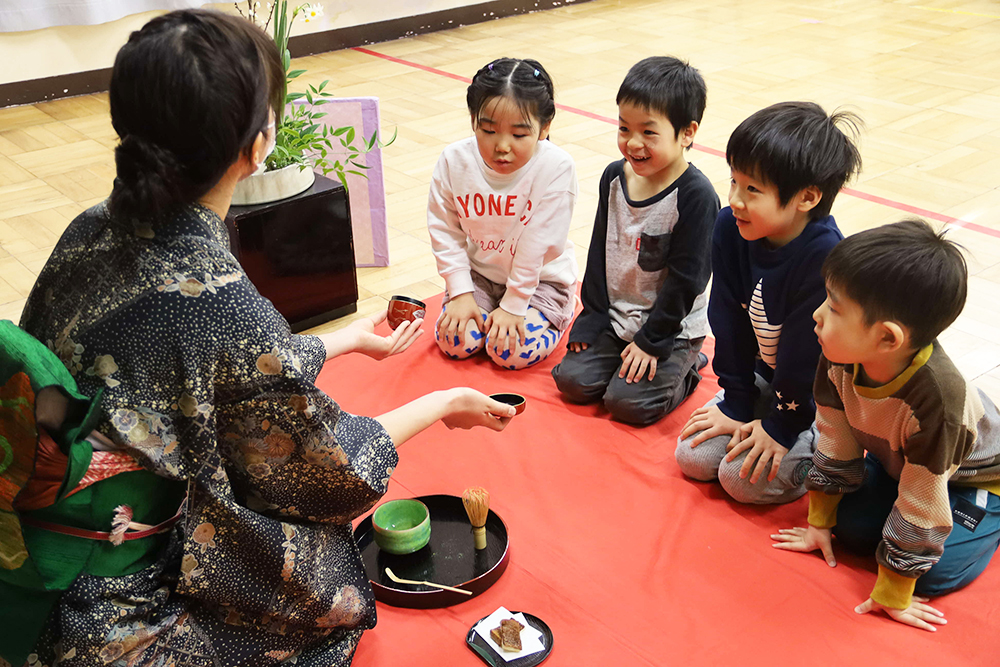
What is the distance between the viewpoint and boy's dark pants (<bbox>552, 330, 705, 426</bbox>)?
203cm

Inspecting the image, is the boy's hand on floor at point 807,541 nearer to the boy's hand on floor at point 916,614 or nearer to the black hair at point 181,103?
the boy's hand on floor at point 916,614

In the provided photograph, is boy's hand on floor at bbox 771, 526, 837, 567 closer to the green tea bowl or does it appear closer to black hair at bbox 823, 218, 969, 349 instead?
black hair at bbox 823, 218, 969, 349

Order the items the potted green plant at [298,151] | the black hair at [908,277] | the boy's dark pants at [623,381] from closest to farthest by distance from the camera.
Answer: the black hair at [908,277] → the boy's dark pants at [623,381] → the potted green plant at [298,151]

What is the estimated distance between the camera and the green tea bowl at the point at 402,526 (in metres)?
1.62

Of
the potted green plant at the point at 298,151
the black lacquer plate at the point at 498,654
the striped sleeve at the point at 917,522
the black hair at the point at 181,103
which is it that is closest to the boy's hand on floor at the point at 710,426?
the striped sleeve at the point at 917,522

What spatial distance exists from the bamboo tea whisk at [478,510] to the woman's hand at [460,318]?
67cm

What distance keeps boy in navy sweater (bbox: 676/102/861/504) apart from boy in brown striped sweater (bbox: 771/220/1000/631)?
4.7 inches

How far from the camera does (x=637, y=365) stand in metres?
2.05

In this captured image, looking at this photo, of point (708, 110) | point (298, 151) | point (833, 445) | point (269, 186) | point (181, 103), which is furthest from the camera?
point (708, 110)

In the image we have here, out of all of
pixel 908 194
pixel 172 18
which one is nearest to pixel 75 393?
pixel 172 18

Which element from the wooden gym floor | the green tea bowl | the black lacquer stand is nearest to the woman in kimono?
the green tea bowl

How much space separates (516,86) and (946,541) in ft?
4.09

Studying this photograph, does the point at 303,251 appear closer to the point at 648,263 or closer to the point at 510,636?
the point at 648,263

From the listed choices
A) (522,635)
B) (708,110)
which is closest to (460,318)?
(522,635)
